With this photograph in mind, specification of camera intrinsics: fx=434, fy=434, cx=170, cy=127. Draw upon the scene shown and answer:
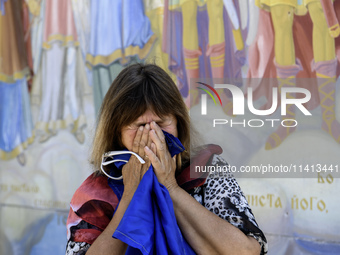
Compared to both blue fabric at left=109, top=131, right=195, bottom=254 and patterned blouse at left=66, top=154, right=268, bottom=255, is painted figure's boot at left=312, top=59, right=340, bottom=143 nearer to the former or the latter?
patterned blouse at left=66, top=154, right=268, bottom=255

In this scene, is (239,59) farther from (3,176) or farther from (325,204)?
(3,176)

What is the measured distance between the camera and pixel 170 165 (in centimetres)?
179

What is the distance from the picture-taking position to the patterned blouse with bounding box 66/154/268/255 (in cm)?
167

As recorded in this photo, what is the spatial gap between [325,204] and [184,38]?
167 centimetres

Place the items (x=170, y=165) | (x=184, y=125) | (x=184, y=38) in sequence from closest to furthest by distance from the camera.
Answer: (x=170, y=165) < (x=184, y=125) < (x=184, y=38)

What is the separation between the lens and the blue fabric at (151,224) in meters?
1.55

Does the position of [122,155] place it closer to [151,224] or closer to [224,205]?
[151,224]

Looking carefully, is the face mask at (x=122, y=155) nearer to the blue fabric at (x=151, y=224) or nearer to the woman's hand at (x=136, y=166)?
the woman's hand at (x=136, y=166)

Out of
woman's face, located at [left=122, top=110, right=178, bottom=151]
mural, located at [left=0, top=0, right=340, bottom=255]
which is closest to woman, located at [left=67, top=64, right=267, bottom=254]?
woman's face, located at [left=122, top=110, right=178, bottom=151]

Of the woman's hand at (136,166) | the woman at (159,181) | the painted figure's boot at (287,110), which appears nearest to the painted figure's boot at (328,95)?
the painted figure's boot at (287,110)

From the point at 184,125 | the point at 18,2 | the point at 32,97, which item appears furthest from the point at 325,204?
the point at 18,2

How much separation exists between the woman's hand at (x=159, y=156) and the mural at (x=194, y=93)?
0.59m

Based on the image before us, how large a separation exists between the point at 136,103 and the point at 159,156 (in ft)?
0.78

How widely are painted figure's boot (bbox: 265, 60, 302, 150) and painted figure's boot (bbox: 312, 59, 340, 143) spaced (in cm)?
17
